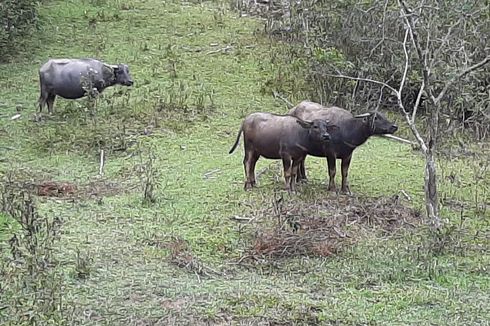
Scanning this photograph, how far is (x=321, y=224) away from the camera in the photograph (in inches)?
291

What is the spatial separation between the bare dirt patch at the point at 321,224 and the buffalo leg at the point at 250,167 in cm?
82

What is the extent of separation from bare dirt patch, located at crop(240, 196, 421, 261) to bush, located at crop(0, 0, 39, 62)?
7319 millimetres

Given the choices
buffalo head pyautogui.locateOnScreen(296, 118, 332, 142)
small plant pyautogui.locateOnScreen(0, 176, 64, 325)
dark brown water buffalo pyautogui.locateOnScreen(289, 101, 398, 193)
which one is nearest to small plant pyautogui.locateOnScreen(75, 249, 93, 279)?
small plant pyautogui.locateOnScreen(0, 176, 64, 325)

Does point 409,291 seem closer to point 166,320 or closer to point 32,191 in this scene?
point 166,320

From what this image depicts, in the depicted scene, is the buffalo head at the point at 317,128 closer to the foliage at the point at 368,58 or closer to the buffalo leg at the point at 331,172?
the buffalo leg at the point at 331,172

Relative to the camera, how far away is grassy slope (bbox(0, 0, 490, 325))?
5613 millimetres

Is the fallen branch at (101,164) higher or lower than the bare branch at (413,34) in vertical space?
lower

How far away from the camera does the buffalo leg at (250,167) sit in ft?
29.3

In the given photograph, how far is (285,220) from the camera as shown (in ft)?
23.8

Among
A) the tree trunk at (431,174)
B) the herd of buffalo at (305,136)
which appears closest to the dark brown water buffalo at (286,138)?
the herd of buffalo at (305,136)

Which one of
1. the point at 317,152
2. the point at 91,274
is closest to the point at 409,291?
the point at 91,274

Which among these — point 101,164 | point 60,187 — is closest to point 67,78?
point 101,164

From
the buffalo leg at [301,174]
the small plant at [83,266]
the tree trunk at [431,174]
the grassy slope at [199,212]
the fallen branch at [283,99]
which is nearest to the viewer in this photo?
the grassy slope at [199,212]

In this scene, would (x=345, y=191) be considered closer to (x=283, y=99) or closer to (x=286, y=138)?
(x=286, y=138)
